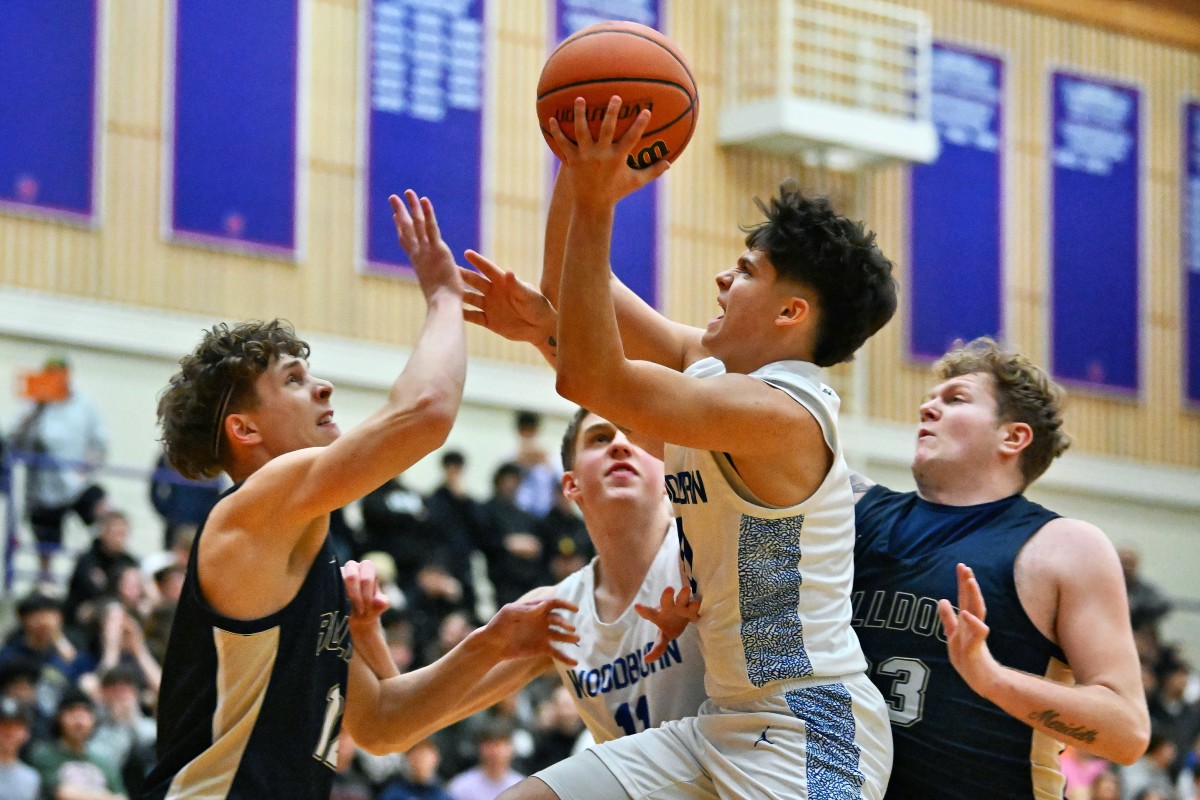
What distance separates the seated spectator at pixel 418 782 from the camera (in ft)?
36.1

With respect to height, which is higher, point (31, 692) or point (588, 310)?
point (588, 310)

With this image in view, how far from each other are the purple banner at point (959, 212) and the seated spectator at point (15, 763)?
40.9 ft

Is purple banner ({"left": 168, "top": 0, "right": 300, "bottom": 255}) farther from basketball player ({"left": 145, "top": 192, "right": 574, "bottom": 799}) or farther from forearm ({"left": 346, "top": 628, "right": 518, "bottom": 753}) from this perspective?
basketball player ({"left": 145, "top": 192, "right": 574, "bottom": 799})

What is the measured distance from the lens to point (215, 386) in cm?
517

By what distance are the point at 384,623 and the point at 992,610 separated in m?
7.68

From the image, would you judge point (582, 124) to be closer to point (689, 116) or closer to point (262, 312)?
point (689, 116)

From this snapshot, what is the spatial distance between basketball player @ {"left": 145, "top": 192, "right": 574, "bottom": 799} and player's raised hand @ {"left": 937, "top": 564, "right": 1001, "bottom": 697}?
1.40m

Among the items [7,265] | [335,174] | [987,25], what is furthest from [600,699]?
[987,25]

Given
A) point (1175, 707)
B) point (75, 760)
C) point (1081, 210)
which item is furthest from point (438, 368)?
point (1081, 210)

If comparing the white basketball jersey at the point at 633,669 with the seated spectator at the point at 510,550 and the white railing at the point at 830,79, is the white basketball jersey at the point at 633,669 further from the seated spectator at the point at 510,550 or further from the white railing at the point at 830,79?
the white railing at the point at 830,79

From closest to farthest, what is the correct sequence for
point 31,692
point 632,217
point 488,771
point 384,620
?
point 31,692 < point 488,771 < point 384,620 < point 632,217

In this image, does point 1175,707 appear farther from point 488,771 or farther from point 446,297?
point 446,297

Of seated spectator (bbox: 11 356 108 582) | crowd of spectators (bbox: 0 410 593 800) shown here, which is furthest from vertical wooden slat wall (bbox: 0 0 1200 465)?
crowd of spectators (bbox: 0 410 593 800)

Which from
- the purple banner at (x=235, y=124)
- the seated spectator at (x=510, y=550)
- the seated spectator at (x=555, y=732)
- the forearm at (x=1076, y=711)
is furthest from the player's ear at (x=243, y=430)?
the purple banner at (x=235, y=124)
